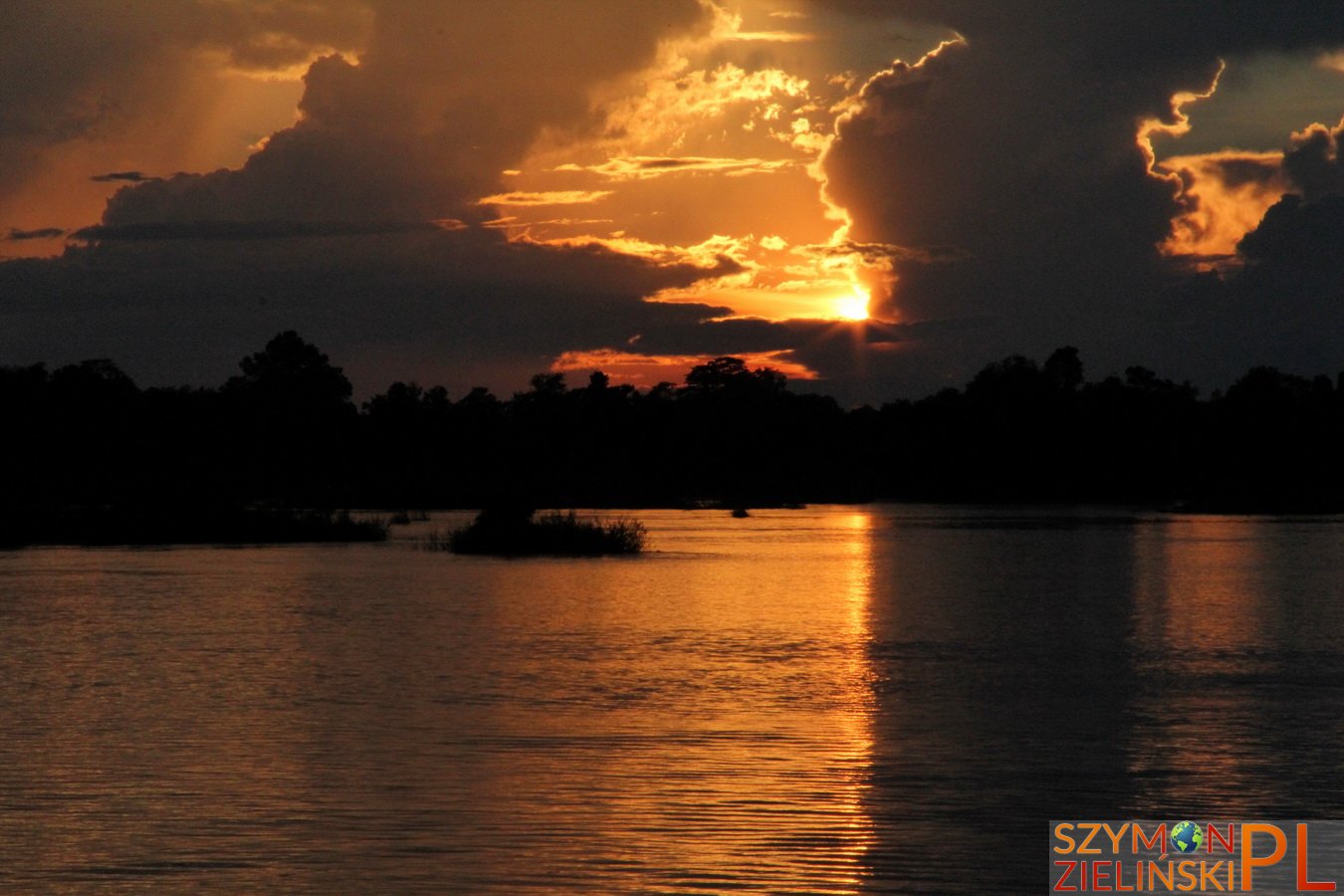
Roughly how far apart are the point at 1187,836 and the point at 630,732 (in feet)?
25.9

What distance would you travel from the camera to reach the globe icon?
14.0m

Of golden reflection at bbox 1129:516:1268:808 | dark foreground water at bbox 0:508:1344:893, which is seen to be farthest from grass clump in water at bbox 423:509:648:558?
golden reflection at bbox 1129:516:1268:808

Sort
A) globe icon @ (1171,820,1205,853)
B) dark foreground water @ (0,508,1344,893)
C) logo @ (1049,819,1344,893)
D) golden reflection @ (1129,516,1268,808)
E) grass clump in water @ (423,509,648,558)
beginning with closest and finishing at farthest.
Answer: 1. logo @ (1049,819,1344,893)
2. dark foreground water @ (0,508,1344,893)
3. globe icon @ (1171,820,1205,853)
4. golden reflection @ (1129,516,1268,808)
5. grass clump in water @ (423,509,648,558)

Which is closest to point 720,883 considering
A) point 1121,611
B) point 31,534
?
point 1121,611

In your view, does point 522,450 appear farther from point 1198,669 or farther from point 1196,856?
point 1196,856

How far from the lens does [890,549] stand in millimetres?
75812

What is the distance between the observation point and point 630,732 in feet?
66.6

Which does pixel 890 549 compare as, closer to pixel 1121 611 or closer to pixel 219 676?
pixel 1121 611

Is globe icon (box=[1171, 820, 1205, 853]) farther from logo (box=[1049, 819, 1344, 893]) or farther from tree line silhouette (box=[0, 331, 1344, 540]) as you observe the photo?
tree line silhouette (box=[0, 331, 1344, 540])

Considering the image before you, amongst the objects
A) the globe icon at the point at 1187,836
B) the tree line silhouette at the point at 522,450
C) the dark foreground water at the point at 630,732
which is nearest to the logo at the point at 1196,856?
the globe icon at the point at 1187,836

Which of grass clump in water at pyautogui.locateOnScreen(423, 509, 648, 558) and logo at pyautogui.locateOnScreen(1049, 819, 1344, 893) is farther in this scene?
grass clump in water at pyautogui.locateOnScreen(423, 509, 648, 558)

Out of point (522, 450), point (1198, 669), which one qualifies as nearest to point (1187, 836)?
point (1198, 669)

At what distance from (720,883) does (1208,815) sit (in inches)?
222

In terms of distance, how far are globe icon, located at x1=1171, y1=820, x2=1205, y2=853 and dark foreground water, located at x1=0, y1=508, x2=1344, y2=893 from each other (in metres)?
0.67
